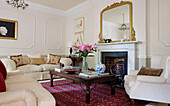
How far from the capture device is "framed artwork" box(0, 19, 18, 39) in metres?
4.03

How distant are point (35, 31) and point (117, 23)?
3080 millimetres

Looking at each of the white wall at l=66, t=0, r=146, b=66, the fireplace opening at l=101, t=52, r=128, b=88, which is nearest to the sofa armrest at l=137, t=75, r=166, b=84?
the white wall at l=66, t=0, r=146, b=66

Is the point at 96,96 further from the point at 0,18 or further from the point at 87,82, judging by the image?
the point at 0,18

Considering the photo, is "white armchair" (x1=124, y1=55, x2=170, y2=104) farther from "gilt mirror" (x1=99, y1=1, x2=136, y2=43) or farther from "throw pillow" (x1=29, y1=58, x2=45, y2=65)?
"throw pillow" (x1=29, y1=58, x2=45, y2=65)

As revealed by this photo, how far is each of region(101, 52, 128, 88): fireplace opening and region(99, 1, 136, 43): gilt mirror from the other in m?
0.42

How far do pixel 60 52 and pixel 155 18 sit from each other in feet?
12.4

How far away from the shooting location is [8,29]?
4148 millimetres

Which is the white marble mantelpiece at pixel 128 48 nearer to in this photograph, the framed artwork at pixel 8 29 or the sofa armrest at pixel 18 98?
the sofa armrest at pixel 18 98

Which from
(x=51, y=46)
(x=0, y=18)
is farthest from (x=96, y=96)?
(x=0, y=18)

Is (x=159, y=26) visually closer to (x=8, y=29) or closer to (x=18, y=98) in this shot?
(x=18, y=98)

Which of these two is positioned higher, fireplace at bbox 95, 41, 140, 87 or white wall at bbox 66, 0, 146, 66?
white wall at bbox 66, 0, 146, 66

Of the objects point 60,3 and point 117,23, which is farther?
point 60,3

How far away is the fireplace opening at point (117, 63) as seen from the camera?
128 inches

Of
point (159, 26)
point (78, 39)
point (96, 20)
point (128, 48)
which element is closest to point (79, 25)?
point (78, 39)
